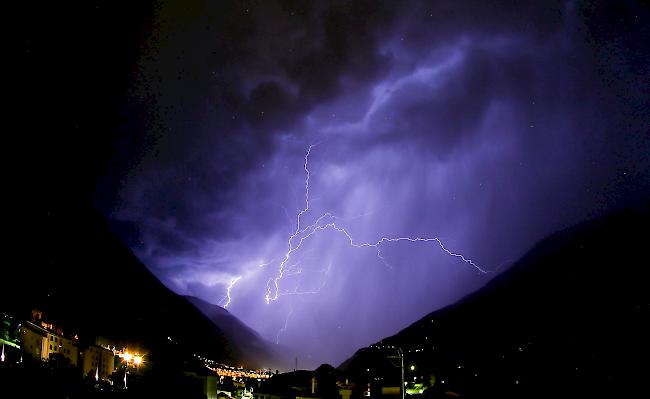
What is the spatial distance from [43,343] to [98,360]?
9.53 m

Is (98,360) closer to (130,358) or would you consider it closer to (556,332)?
(130,358)

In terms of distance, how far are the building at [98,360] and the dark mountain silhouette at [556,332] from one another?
1122 inches

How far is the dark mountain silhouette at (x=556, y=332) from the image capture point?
1656 inches

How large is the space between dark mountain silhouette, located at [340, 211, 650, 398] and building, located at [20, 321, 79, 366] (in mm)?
27459

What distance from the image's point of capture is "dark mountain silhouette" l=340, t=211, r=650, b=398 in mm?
42062

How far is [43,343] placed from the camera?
37.8m

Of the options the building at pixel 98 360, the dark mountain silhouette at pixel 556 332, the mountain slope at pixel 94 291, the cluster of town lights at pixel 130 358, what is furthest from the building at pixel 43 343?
the dark mountain silhouette at pixel 556 332

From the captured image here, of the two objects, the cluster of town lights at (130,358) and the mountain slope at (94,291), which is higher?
the mountain slope at (94,291)

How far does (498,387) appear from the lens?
4169 cm

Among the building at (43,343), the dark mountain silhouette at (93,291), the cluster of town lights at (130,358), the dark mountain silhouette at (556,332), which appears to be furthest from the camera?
the dark mountain silhouette at (93,291)

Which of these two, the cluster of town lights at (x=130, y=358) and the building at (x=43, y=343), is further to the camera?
the cluster of town lights at (x=130, y=358)

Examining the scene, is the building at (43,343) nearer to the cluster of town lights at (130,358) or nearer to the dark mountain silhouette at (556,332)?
the cluster of town lights at (130,358)

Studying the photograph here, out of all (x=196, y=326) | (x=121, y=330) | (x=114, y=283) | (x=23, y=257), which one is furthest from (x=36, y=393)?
(x=196, y=326)

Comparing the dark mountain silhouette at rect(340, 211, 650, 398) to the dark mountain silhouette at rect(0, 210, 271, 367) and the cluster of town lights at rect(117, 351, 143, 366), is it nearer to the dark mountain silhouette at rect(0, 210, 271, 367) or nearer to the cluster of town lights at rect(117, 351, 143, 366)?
the cluster of town lights at rect(117, 351, 143, 366)
